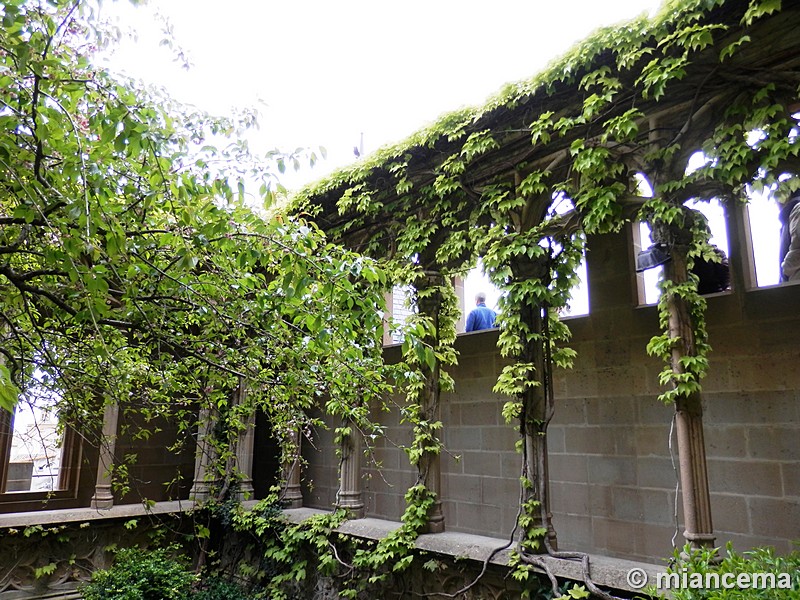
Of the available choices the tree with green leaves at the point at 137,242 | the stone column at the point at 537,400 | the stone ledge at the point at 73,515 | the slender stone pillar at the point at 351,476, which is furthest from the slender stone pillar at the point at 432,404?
the stone ledge at the point at 73,515

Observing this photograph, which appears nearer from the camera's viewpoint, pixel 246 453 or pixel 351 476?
pixel 351 476

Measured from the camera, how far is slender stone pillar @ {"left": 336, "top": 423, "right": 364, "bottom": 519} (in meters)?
5.13

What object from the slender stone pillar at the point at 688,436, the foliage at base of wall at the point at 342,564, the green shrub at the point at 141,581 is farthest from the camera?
the green shrub at the point at 141,581

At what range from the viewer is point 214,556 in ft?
19.5

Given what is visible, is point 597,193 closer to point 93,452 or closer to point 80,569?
point 80,569

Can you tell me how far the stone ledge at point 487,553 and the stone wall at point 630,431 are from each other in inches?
19.5

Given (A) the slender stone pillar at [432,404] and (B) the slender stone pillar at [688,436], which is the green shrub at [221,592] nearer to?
(A) the slender stone pillar at [432,404]

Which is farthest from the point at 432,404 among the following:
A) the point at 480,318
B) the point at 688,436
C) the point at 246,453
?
the point at 246,453

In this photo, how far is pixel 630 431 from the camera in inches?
171

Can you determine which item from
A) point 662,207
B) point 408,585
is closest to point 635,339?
point 662,207

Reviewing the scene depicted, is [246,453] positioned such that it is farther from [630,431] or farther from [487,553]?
[630,431]

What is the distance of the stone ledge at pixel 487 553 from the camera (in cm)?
321

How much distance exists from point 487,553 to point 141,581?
9.25 feet

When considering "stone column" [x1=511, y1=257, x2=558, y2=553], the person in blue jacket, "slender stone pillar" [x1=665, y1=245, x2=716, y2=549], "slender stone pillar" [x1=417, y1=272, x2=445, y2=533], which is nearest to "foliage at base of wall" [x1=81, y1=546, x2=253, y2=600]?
"slender stone pillar" [x1=417, y1=272, x2=445, y2=533]
